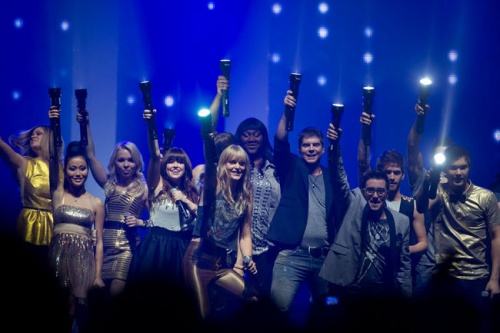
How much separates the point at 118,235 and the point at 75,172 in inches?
19.9

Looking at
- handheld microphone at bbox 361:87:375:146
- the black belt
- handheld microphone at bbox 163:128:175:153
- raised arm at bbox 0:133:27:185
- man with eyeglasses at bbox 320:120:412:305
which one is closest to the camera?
man with eyeglasses at bbox 320:120:412:305

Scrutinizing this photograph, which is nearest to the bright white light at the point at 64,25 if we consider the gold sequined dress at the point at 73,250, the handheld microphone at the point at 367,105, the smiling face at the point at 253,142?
the gold sequined dress at the point at 73,250

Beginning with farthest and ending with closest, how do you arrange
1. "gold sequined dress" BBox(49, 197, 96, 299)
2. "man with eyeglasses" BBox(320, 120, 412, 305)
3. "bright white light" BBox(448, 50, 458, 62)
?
"bright white light" BBox(448, 50, 458, 62)
"gold sequined dress" BBox(49, 197, 96, 299)
"man with eyeglasses" BBox(320, 120, 412, 305)

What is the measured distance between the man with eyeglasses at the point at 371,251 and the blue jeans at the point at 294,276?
0.09m

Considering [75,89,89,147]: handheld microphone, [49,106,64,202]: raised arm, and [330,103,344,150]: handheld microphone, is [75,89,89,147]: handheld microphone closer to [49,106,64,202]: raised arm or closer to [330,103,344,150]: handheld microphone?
[49,106,64,202]: raised arm

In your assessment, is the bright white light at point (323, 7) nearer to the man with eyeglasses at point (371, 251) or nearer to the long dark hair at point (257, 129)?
the long dark hair at point (257, 129)

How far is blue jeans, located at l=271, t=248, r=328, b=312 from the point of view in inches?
185

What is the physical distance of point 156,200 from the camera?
4914 millimetres

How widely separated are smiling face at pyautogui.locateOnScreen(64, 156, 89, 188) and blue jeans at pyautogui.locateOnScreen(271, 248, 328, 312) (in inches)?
53.8

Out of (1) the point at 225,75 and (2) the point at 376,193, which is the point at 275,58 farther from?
(2) the point at 376,193

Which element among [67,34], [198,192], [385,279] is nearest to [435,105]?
[385,279]

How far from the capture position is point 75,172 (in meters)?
4.85

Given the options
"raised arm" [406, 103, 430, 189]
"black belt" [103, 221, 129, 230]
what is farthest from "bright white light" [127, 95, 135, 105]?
"raised arm" [406, 103, 430, 189]

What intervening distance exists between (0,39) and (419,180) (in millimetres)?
3245
